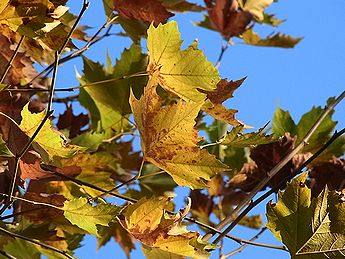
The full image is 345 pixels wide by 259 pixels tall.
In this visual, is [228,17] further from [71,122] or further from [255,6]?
[71,122]

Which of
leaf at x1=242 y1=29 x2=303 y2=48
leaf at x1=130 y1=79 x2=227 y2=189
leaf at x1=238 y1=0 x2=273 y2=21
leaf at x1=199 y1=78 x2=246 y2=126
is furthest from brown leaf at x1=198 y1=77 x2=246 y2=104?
leaf at x1=242 y1=29 x2=303 y2=48

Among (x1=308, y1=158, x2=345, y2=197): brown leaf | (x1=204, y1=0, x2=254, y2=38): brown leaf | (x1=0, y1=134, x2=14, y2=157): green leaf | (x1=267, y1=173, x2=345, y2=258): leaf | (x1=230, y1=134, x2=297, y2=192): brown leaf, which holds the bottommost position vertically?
(x1=267, y1=173, x2=345, y2=258): leaf

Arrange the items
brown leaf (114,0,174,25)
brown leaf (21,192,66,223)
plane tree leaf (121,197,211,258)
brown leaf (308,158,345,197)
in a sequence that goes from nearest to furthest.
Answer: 1. plane tree leaf (121,197,211,258)
2. brown leaf (21,192,66,223)
3. brown leaf (114,0,174,25)
4. brown leaf (308,158,345,197)

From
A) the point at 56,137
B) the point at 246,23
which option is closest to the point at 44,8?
the point at 56,137

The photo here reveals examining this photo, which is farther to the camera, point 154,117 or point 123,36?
point 123,36

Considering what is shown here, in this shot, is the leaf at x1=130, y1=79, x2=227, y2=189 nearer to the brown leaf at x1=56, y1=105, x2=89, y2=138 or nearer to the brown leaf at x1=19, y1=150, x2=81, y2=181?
the brown leaf at x1=19, y1=150, x2=81, y2=181

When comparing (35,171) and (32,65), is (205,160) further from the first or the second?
(32,65)
